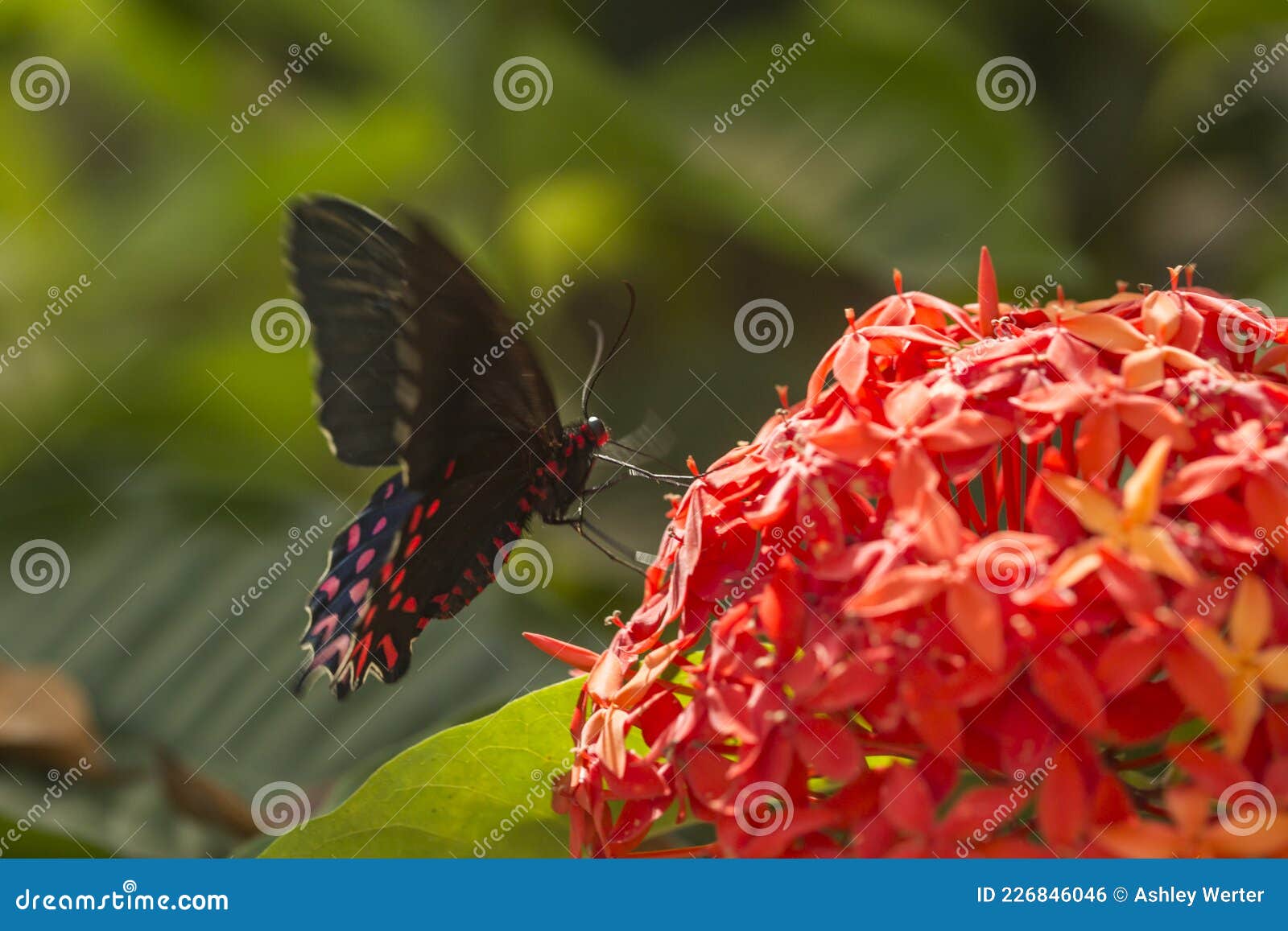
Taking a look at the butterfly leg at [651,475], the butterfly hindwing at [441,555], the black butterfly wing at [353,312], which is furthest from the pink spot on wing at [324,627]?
the butterfly leg at [651,475]

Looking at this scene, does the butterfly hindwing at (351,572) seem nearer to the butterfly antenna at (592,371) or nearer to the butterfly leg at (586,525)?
the butterfly leg at (586,525)

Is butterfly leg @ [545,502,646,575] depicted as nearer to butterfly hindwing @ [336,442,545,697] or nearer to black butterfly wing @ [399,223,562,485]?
butterfly hindwing @ [336,442,545,697]

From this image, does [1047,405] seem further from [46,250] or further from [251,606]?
[46,250]

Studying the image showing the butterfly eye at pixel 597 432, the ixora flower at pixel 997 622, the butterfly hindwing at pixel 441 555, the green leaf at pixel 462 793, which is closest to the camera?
the ixora flower at pixel 997 622

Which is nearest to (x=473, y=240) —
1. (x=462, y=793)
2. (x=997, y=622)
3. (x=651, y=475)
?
(x=651, y=475)

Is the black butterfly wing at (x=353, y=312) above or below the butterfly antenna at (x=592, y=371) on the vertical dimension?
below

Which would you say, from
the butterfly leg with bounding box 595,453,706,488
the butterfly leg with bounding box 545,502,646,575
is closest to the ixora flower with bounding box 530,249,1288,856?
the butterfly leg with bounding box 595,453,706,488
